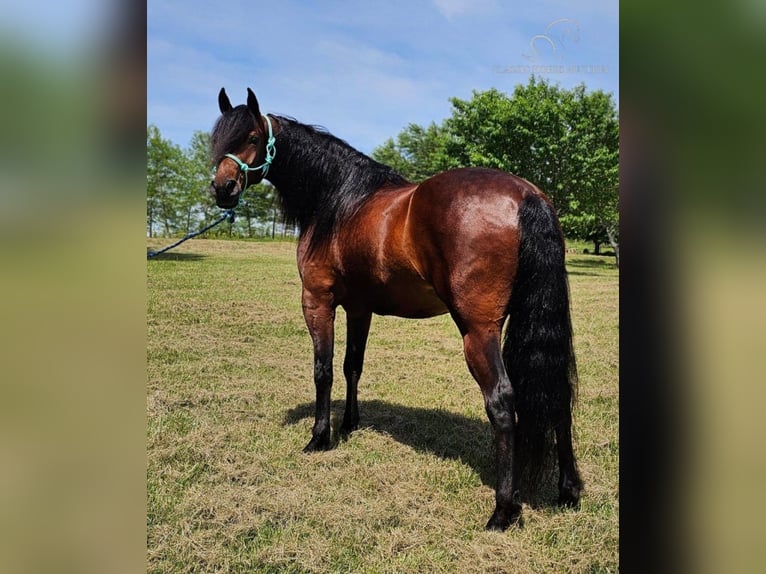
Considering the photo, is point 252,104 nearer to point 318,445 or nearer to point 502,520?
point 318,445

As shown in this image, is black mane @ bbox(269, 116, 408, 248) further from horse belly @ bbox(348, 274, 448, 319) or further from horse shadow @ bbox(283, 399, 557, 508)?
horse shadow @ bbox(283, 399, 557, 508)

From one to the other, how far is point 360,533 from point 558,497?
1279 millimetres

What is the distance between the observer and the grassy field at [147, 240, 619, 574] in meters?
2.49

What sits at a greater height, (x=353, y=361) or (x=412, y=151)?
(x=412, y=151)

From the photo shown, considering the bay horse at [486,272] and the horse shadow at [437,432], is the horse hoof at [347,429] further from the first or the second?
the bay horse at [486,272]

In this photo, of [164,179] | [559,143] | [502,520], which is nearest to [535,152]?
[559,143]

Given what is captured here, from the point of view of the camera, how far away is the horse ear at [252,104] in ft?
11.3

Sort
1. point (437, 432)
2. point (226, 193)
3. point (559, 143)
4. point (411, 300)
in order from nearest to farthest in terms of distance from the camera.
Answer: point (411, 300) → point (226, 193) → point (437, 432) → point (559, 143)

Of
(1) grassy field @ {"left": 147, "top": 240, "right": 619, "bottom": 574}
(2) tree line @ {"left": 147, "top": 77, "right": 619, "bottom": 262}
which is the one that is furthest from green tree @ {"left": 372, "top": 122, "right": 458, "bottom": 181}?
(1) grassy field @ {"left": 147, "top": 240, "right": 619, "bottom": 574}

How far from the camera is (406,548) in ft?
8.34

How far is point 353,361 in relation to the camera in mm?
4273

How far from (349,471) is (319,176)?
2332 millimetres
